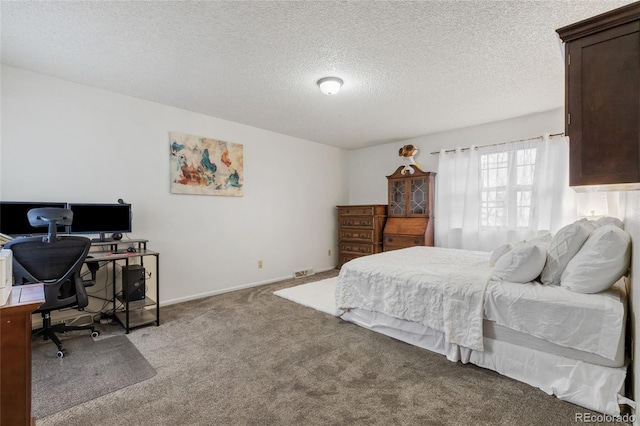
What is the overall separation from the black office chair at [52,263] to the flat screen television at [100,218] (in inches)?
18.8

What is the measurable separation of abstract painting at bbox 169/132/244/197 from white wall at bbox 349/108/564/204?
2.61 meters

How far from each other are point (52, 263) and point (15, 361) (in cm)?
141

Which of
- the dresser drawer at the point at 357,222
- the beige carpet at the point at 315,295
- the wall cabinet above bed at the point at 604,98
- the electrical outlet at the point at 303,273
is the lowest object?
the beige carpet at the point at 315,295

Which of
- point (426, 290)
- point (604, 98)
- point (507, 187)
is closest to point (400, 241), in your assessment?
point (507, 187)

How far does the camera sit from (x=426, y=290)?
2.31m


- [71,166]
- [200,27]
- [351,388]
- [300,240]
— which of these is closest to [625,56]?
[351,388]

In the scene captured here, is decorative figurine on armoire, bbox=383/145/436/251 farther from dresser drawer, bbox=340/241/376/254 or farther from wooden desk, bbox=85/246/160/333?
wooden desk, bbox=85/246/160/333

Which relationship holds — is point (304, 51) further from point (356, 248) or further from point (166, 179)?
point (356, 248)

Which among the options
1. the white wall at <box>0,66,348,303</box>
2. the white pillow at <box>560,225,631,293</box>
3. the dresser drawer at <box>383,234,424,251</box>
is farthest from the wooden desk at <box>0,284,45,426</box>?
the dresser drawer at <box>383,234,424,251</box>

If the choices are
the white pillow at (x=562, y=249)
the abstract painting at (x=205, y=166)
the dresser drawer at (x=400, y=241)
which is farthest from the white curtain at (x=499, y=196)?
the abstract painting at (x=205, y=166)

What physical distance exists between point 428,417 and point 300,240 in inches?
149

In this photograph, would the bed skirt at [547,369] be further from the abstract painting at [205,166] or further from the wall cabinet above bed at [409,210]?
the abstract painting at [205,166]

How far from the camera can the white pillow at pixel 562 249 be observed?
1.90 metres

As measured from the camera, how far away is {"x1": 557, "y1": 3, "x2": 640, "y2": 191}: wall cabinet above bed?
1.13 m
